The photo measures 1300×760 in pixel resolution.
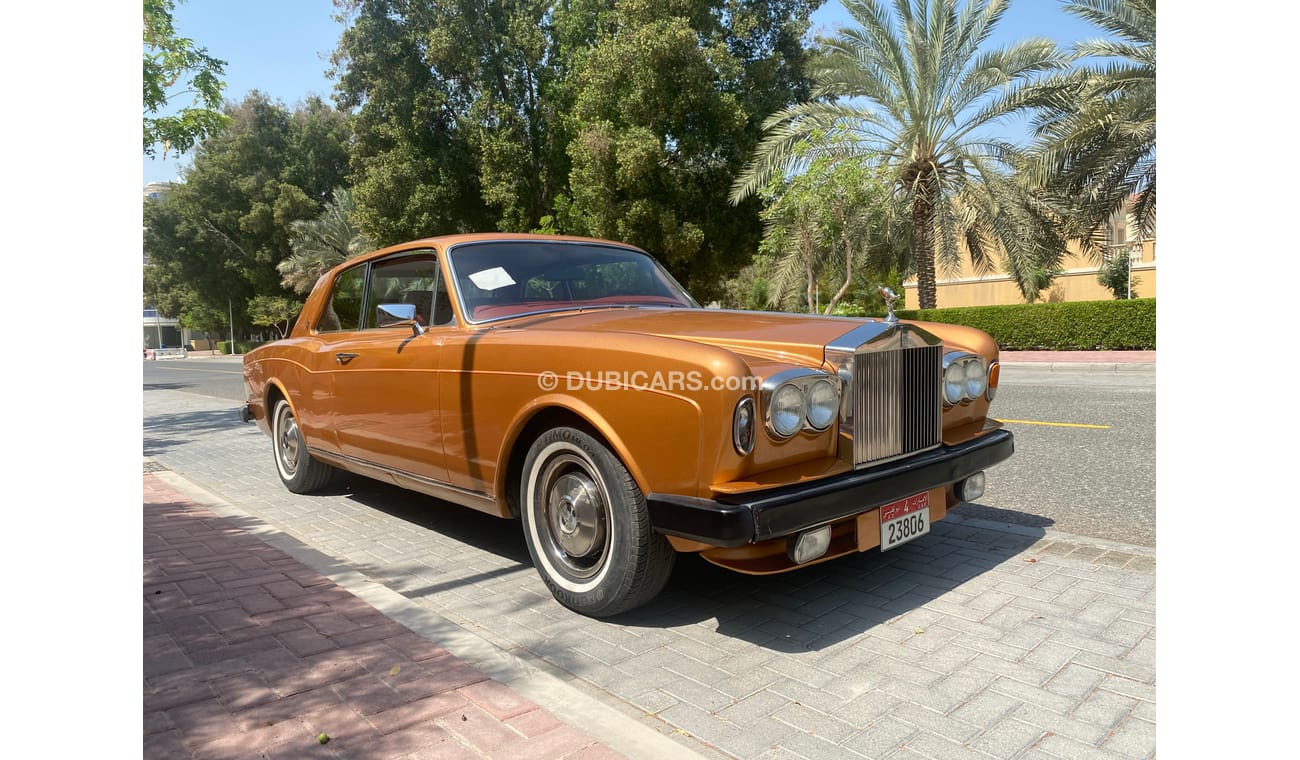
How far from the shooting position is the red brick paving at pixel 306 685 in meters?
2.29

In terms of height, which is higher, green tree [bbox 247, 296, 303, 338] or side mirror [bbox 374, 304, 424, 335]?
green tree [bbox 247, 296, 303, 338]

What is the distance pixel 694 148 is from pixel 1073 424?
14970 mm

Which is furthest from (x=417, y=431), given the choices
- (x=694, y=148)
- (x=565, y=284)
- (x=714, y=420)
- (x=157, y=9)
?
(x=694, y=148)

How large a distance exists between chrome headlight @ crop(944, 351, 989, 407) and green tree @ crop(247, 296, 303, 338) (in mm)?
45356

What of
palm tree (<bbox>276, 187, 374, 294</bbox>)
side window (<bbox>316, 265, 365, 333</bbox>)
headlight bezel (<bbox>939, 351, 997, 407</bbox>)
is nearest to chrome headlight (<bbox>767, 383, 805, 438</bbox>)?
headlight bezel (<bbox>939, 351, 997, 407</bbox>)

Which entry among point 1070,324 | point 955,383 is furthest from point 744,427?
point 1070,324

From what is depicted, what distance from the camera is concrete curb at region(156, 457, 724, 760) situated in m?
2.28

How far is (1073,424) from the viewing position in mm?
7469

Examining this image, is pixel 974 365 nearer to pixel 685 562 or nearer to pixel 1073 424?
pixel 685 562

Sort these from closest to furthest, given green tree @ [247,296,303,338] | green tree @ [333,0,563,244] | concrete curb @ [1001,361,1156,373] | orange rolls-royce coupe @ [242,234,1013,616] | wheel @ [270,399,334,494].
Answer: orange rolls-royce coupe @ [242,234,1013,616]
wheel @ [270,399,334,494]
concrete curb @ [1001,361,1156,373]
green tree @ [333,0,563,244]
green tree @ [247,296,303,338]

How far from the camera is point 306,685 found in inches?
105

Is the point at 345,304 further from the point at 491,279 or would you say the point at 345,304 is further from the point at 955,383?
the point at 955,383

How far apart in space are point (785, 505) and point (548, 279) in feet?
7.01

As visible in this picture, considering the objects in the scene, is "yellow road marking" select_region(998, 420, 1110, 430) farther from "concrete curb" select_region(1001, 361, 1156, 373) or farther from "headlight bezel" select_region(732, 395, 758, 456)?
"concrete curb" select_region(1001, 361, 1156, 373)
